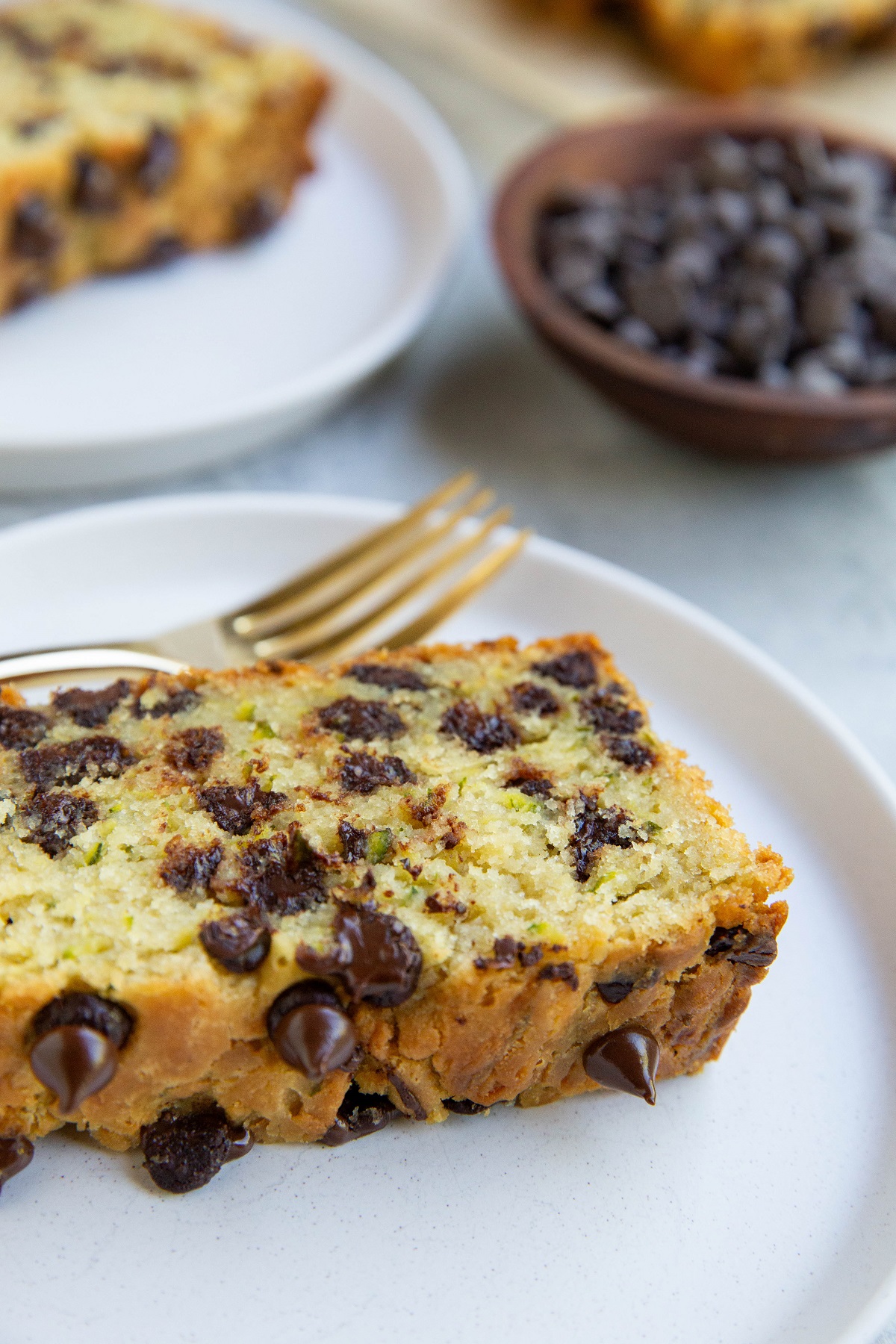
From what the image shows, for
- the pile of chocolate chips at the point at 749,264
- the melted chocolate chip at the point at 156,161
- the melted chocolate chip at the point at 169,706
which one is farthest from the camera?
the melted chocolate chip at the point at 156,161

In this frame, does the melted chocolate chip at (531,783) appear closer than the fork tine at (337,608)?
Yes

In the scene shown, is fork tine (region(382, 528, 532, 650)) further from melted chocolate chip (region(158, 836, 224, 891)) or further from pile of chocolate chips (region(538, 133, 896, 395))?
pile of chocolate chips (region(538, 133, 896, 395))

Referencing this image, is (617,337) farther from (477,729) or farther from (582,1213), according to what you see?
(582,1213)

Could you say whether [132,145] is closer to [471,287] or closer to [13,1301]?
[471,287]

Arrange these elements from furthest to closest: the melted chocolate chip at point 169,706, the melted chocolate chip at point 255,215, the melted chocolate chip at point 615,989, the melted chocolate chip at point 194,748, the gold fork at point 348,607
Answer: the melted chocolate chip at point 255,215 → the gold fork at point 348,607 → the melted chocolate chip at point 169,706 → the melted chocolate chip at point 194,748 → the melted chocolate chip at point 615,989

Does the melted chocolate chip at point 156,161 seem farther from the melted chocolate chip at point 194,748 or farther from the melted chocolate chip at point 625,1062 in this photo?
the melted chocolate chip at point 625,1062

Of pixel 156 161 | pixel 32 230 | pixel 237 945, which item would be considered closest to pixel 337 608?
pixel 237 945

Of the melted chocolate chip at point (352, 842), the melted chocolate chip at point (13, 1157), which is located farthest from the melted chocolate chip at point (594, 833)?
the melted chocolate chip at point (13, 1157)
